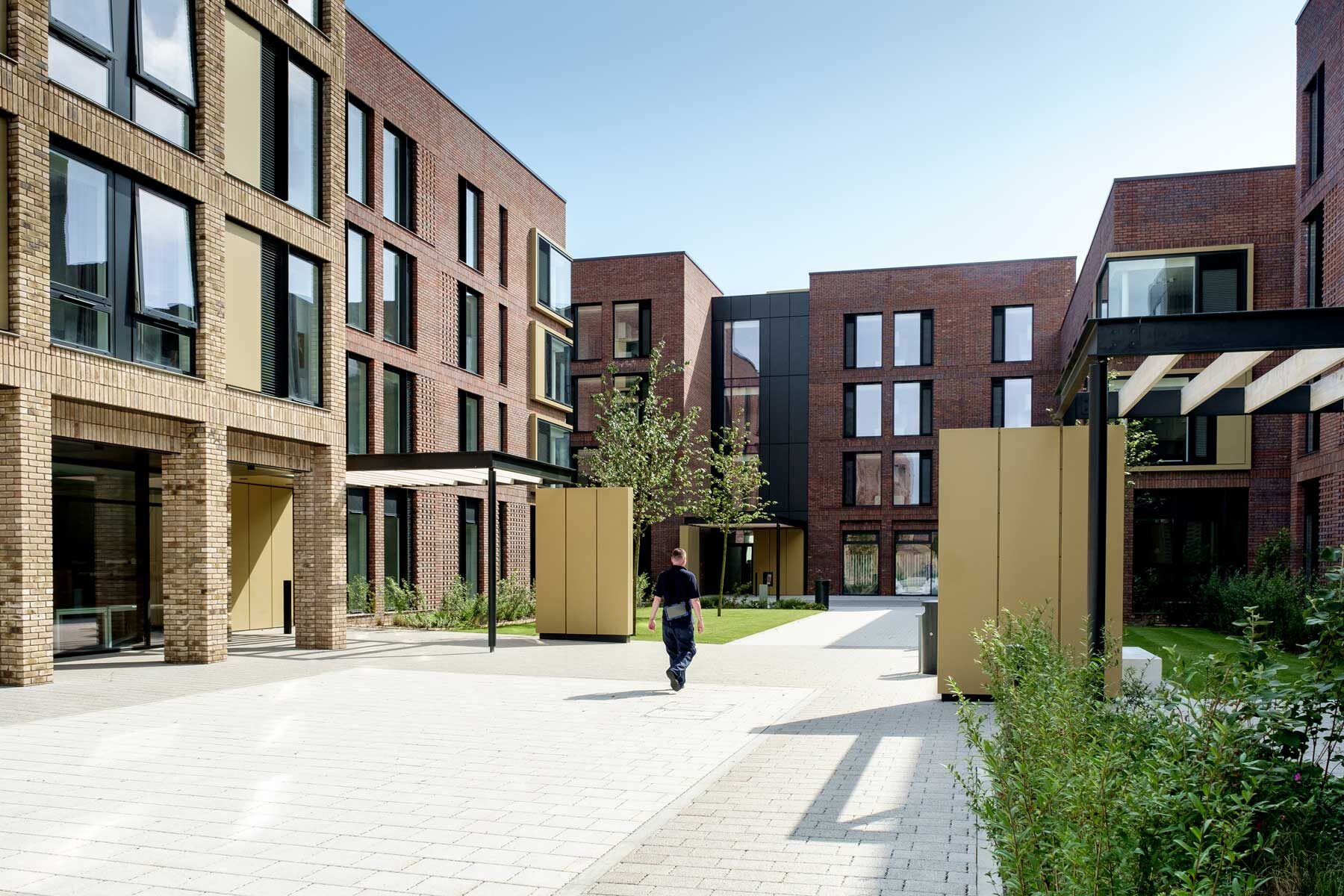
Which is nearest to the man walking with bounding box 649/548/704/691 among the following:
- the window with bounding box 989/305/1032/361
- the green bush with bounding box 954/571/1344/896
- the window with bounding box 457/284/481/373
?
the green bush with bounding box 954/571/1344/896

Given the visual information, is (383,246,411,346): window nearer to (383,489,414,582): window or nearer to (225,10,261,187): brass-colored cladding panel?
(383,489,414,582): window

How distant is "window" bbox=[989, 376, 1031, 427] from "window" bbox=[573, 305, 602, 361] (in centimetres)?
1631

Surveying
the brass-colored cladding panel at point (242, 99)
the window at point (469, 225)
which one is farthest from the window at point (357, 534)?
the brass-colored cladding panel at point (242, 99)

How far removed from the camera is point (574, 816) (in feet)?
22.8

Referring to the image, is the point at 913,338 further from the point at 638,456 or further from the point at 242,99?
the point at 242,99

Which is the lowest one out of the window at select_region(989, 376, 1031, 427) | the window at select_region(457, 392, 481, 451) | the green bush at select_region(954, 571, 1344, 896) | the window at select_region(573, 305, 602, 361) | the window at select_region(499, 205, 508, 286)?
the green bush at select_region(954, 571, 1344, 896)

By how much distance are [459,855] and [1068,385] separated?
8791 millimetres

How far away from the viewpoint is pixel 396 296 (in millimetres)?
26109

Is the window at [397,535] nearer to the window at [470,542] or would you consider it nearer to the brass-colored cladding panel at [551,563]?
the window at [470,542]

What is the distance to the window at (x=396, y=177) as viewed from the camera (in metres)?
25.8

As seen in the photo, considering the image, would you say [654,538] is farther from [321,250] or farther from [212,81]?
[212,81]

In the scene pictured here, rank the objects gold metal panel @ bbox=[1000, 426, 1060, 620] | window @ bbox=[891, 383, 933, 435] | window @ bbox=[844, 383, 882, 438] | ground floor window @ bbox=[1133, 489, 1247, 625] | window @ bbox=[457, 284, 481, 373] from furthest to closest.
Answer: window @ bbox=[844, 383, 882, 438] → window @ bbox=[891, 383, 933, 435] → window @ bbox=[457, 284, 481, 373] → ground floor window @ bbox=[1133, 489, 1247, 625] → gold metal panel @ bbox=[1000, 426, 1060, 620]

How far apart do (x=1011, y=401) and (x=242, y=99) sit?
33.7 metres

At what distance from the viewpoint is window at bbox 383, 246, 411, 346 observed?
25.5 m
